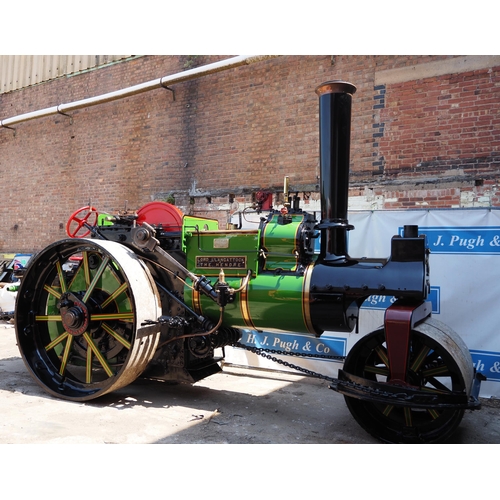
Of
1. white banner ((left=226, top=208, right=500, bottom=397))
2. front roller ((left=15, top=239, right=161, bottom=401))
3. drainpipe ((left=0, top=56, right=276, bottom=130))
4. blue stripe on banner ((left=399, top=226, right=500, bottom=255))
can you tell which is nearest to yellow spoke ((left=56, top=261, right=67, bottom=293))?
front roller ((left=15, top=239, right=161, bottom=401))

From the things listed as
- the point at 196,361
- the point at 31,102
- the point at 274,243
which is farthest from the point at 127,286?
the point at 31,102

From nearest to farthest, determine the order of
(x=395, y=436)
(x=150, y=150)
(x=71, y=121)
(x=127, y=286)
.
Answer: (x=395, y=436), (x=127, y=286), (x=150, y=150), (x=71, y=121)

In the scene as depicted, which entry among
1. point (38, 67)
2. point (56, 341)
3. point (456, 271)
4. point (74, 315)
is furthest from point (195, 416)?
point (38, 67)

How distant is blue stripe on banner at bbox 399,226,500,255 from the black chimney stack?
1.19m

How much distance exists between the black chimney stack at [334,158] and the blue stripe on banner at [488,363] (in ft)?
6.31

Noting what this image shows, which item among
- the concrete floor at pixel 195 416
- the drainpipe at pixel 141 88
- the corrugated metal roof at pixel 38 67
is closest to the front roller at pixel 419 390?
the concrete floor at pixel 195 416

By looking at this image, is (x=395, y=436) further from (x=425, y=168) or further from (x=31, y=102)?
(x=31, y=102)

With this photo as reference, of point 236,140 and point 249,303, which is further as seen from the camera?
point 236,140

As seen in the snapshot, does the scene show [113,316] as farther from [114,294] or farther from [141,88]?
[141,88]

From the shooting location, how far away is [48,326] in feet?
15.1

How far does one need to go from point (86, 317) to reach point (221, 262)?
1.23m

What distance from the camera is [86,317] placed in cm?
414

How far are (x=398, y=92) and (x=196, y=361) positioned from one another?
4023 millimetres

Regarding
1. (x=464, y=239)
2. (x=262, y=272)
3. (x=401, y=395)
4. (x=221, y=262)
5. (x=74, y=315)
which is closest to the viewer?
(x=401, y=395)
